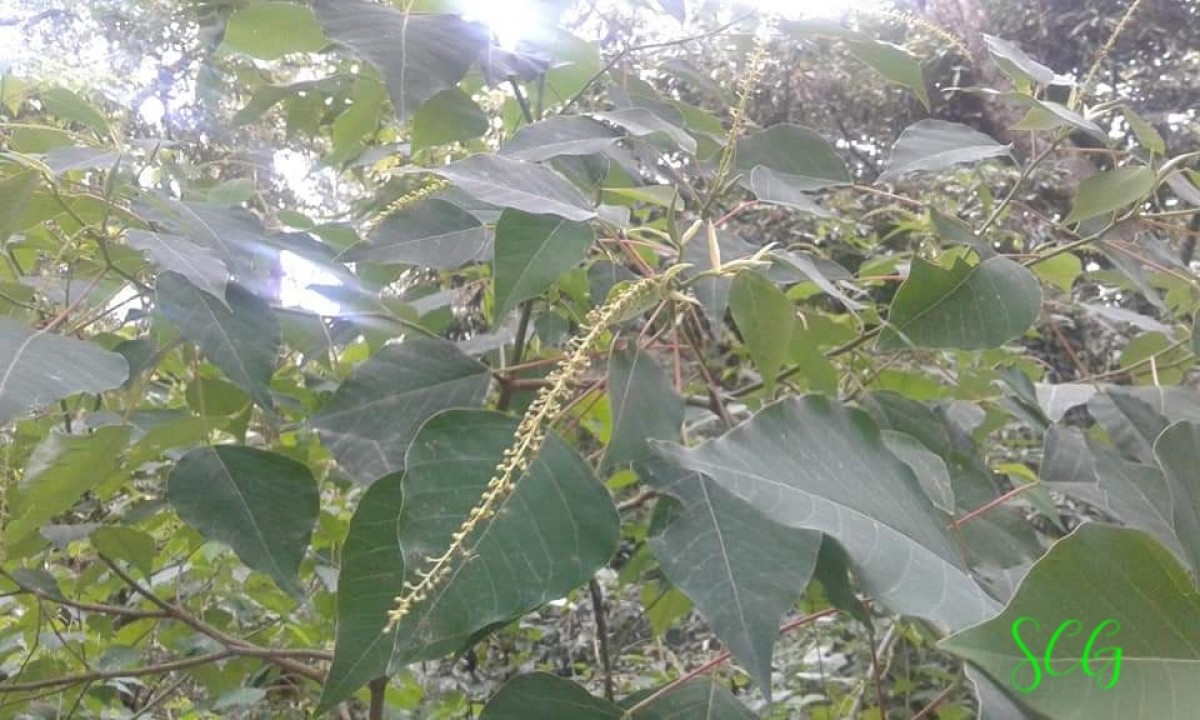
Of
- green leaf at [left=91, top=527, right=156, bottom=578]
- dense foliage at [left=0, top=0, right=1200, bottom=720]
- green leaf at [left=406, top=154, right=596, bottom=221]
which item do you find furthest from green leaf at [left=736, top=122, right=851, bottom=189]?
green leaf at [left=91, top=527, right=156, bottom=578]

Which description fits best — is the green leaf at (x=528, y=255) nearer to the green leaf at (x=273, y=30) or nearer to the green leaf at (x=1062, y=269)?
the green leaf at (x=273, y=30)

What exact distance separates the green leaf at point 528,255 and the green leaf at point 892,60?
344 mm

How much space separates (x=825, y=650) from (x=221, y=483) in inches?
61.3

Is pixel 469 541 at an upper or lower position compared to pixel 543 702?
upper

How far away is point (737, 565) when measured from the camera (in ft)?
1.54

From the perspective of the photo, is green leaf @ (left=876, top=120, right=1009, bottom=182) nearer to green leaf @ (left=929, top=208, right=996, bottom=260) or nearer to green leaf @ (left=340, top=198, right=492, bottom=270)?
green leaf @ (left=929, top=208, right=996, bottom=260)

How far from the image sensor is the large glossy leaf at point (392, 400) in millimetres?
581

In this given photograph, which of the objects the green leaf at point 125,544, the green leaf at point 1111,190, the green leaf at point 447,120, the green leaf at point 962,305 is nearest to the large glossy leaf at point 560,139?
the green leaf at point 447,120

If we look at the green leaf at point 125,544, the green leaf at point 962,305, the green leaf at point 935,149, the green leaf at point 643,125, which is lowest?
the green leaf at point 125,544

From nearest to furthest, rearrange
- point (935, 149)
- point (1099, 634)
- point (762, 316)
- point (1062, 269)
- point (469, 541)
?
1. point (1099, 634)
2. point (469, 541)
3. point (762, 316)
4. point (935, 149)
5. point (1062, 269)

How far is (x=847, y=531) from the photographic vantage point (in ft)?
1.29

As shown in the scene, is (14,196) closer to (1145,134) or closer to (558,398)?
(558,398)

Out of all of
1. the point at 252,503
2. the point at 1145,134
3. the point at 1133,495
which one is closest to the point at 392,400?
the point at 252,503

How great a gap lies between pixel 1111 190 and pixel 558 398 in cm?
42
